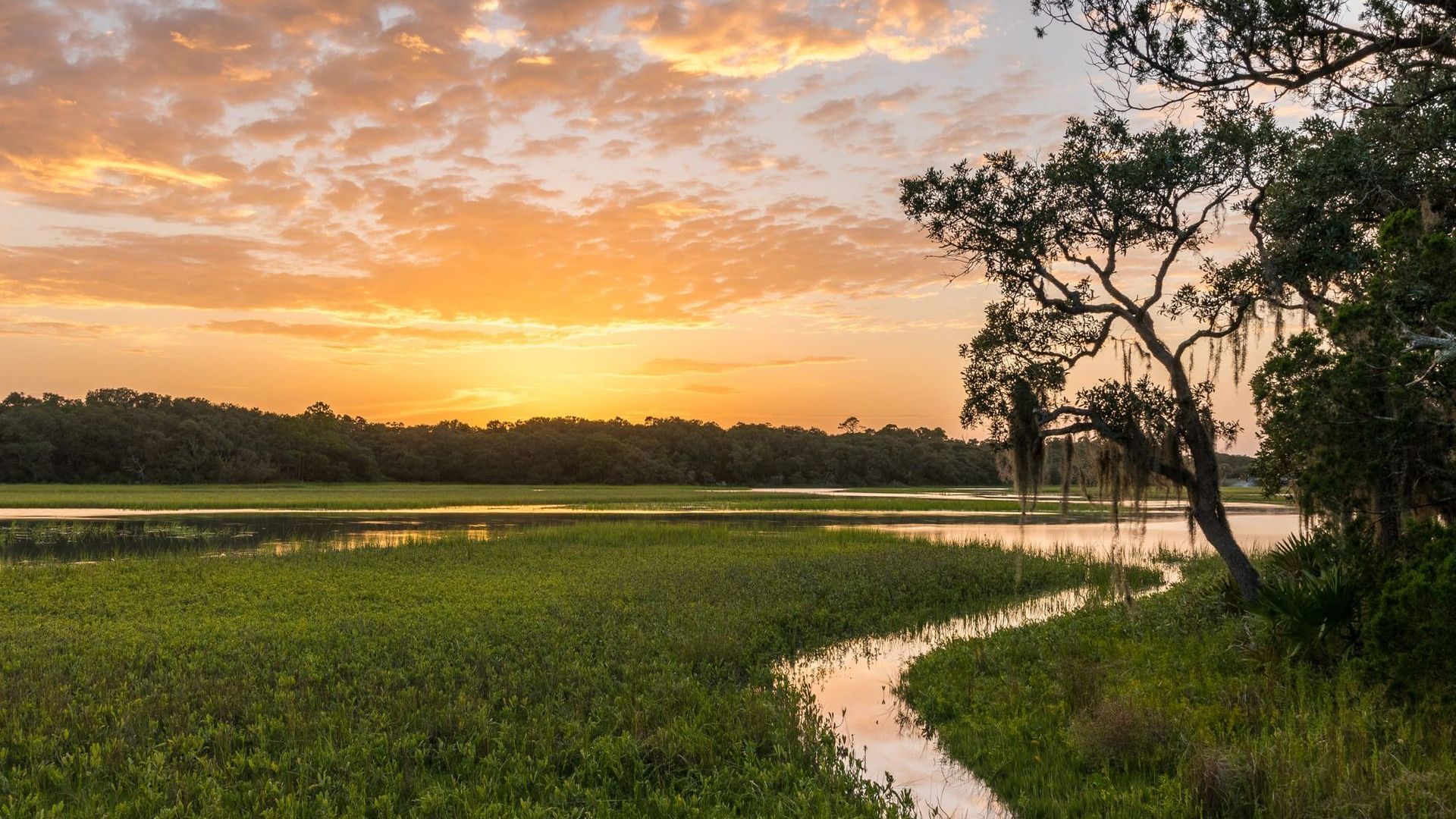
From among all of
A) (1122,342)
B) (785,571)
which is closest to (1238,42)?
(1122,342)

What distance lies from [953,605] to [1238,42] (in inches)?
562

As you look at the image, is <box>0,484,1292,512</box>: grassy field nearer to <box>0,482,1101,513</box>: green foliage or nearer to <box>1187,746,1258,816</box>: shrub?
<box>0,482,1101,513</box>: green foliage

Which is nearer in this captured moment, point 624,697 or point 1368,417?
point 1368,417

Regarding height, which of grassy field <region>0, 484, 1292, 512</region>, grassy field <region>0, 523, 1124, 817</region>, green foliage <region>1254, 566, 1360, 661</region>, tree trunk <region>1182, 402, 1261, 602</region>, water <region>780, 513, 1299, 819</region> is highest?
tree trunk <region>1182, 402, 1261, 602</region>

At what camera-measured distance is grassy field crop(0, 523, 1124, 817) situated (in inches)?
345

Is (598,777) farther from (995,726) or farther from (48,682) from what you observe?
(48,682)

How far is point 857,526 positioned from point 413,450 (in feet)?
382

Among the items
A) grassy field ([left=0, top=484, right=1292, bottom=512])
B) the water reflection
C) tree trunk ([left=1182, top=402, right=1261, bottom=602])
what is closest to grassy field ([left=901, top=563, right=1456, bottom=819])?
tree trunk ([left=1182, top=402, right=1261, bottom=602])

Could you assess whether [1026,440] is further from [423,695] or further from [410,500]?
[410,500]

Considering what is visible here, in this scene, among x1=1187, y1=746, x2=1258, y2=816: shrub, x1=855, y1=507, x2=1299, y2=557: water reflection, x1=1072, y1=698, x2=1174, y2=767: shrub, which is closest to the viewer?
x1=1187, y1=746, x2=1258, y2=816: shrub

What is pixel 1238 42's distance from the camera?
46.3ft

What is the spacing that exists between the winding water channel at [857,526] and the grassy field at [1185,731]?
656mm

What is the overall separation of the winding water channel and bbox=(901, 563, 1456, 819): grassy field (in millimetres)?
656

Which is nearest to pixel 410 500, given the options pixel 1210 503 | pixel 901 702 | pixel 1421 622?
pixel 901 702
